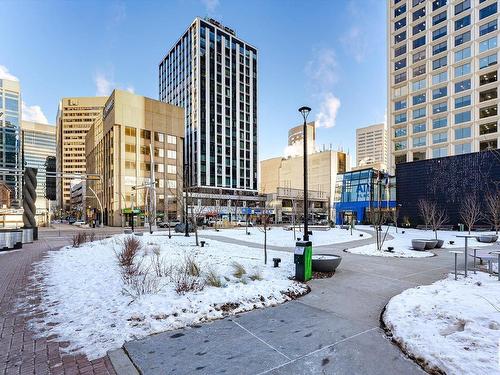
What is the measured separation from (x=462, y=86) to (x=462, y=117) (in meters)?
6.36

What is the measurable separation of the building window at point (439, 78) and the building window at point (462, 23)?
345 inches

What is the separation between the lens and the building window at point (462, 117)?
5609cm

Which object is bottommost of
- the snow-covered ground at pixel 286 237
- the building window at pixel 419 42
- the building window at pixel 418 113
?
the snow-covered ground at pixel 286 237

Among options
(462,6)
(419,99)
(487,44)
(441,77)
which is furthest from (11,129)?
(462,6)

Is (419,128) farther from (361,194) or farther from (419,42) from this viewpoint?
(361,194)

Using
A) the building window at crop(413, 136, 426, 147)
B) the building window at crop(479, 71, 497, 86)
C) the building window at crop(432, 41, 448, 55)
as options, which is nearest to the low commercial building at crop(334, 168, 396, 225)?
the building window at crop(413, 136, 426, 147)

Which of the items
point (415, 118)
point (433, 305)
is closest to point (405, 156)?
point (415, 118)

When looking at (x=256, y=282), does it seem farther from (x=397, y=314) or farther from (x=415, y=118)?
(x=415, y=118)

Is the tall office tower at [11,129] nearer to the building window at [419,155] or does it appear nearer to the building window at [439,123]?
the building window at [419,155]

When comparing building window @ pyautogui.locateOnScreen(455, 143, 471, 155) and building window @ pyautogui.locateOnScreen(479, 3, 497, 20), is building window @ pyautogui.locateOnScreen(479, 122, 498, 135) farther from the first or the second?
building window @ pyautogui.locateOnScreen(479, 3, 497, 20)

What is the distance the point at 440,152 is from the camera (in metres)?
59.8

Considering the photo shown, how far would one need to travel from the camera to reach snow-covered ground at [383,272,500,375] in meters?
4.14

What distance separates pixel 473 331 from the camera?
4.99 metres

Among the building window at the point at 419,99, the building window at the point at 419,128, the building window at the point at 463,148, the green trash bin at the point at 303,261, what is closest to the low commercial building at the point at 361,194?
the building window at the point at 463,148
